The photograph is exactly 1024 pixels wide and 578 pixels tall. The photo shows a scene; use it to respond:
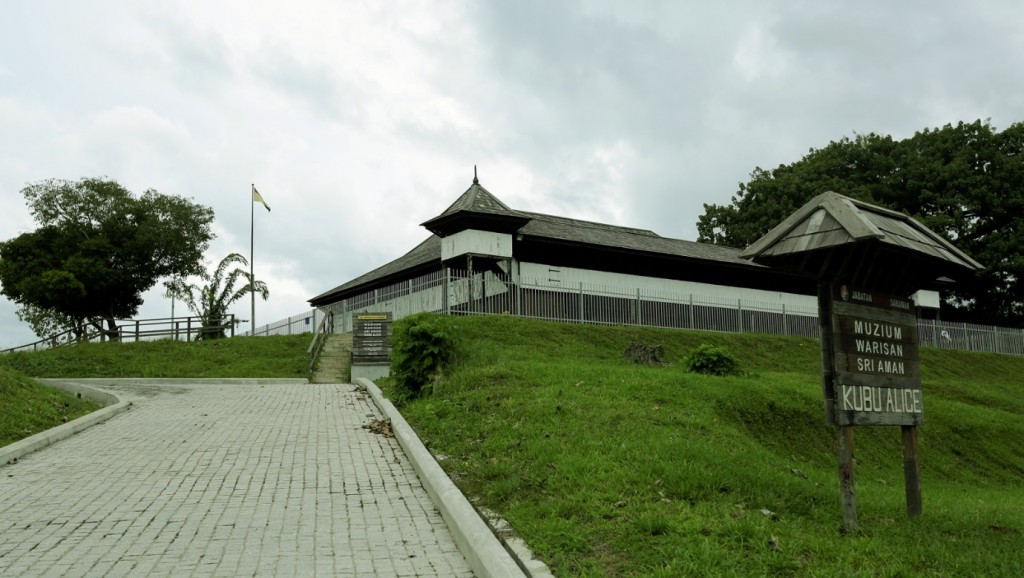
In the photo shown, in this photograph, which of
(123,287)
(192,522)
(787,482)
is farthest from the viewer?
(123,287)

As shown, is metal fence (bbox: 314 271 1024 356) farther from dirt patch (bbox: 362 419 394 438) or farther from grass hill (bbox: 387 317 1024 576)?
dirt patch (bbox: 362 419 394 438)

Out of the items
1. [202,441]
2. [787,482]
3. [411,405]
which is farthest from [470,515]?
[411,405]

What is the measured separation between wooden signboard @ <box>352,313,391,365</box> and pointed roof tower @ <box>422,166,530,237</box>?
5429 millimetres

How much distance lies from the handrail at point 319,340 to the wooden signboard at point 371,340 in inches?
72.4

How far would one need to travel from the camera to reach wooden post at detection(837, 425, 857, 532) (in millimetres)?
7105

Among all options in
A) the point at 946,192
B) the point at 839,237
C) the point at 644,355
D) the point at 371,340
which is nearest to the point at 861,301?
the point at 839,237

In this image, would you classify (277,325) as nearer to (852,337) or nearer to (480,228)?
(480,228)

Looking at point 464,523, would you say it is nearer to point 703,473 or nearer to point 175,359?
point 703,473

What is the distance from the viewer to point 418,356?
15.1 metres

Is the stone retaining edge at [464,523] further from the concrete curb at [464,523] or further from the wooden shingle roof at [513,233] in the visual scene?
the wooden shingle roof at [513,233]

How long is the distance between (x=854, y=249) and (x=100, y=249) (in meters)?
44.6

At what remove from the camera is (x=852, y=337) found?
299 inches

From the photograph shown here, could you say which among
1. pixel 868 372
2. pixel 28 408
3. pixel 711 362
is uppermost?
pixel 868 372

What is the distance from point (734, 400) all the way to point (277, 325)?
25249 millimetres
